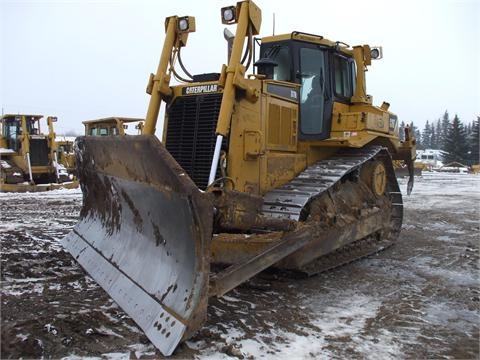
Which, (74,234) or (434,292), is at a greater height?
(74,234)

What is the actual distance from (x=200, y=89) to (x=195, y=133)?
1.73 ft

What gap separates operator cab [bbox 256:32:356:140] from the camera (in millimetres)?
6363

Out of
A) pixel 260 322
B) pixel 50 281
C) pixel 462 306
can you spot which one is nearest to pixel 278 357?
pixel 260 322

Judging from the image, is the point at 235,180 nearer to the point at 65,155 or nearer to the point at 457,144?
the point at 65,155

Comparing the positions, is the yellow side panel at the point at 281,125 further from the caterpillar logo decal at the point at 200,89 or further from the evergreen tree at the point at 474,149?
the evergreen tree at the point at 474,149

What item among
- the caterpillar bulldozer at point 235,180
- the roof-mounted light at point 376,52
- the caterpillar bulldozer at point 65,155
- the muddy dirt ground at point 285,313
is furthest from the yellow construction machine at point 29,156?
the roof-mounted light at point 376,52

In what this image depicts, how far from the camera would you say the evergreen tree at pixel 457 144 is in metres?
51.5

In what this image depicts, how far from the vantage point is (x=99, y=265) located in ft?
17.1

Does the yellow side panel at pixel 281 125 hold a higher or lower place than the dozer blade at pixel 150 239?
higher

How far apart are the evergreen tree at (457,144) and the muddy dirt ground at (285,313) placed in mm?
49290

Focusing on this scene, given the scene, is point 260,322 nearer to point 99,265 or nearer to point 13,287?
point 99,265

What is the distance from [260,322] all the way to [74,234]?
3.48 meters

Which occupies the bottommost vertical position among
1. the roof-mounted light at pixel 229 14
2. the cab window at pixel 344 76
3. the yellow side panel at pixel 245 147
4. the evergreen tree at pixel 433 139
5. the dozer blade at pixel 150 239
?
the dozer blade at pixel 150 239

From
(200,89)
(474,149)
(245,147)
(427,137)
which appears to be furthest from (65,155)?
(427,137)
